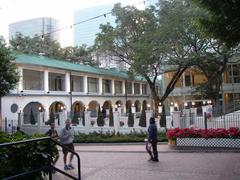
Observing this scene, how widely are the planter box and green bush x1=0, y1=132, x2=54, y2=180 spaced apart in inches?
425

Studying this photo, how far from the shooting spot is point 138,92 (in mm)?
67500

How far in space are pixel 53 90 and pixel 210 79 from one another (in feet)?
57.7

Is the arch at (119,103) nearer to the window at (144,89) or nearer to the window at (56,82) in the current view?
the window at (144,89)

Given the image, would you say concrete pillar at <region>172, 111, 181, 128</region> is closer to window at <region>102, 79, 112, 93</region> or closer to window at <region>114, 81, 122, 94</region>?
window at <region>102, 79, 112, 93</region>

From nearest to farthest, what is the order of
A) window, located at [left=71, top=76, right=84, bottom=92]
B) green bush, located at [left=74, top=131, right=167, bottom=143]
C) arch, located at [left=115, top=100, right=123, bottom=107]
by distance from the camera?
green bush, located at [left=74, top=131, right=167, bottom=143] → window, located at [left=71, top=76, right=84, bottom=92] → arch, located at [left=115, top=100, right=123, bottom=107]

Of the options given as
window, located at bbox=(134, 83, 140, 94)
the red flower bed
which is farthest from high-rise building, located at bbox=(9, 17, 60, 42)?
window, located at bbox=(134, 83, 140, 94)

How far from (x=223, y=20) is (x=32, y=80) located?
1236 inches

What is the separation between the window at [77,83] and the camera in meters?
47.5

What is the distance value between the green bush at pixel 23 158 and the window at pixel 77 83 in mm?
38687

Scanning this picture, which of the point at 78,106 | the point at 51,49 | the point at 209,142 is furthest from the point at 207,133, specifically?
the point at 51,49

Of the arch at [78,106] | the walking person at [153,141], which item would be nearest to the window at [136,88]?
the arch at [78,106]

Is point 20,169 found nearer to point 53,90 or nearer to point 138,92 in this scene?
point 53,90

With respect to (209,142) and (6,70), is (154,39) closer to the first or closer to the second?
(6,70)

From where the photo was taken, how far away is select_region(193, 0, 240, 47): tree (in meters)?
11.2
